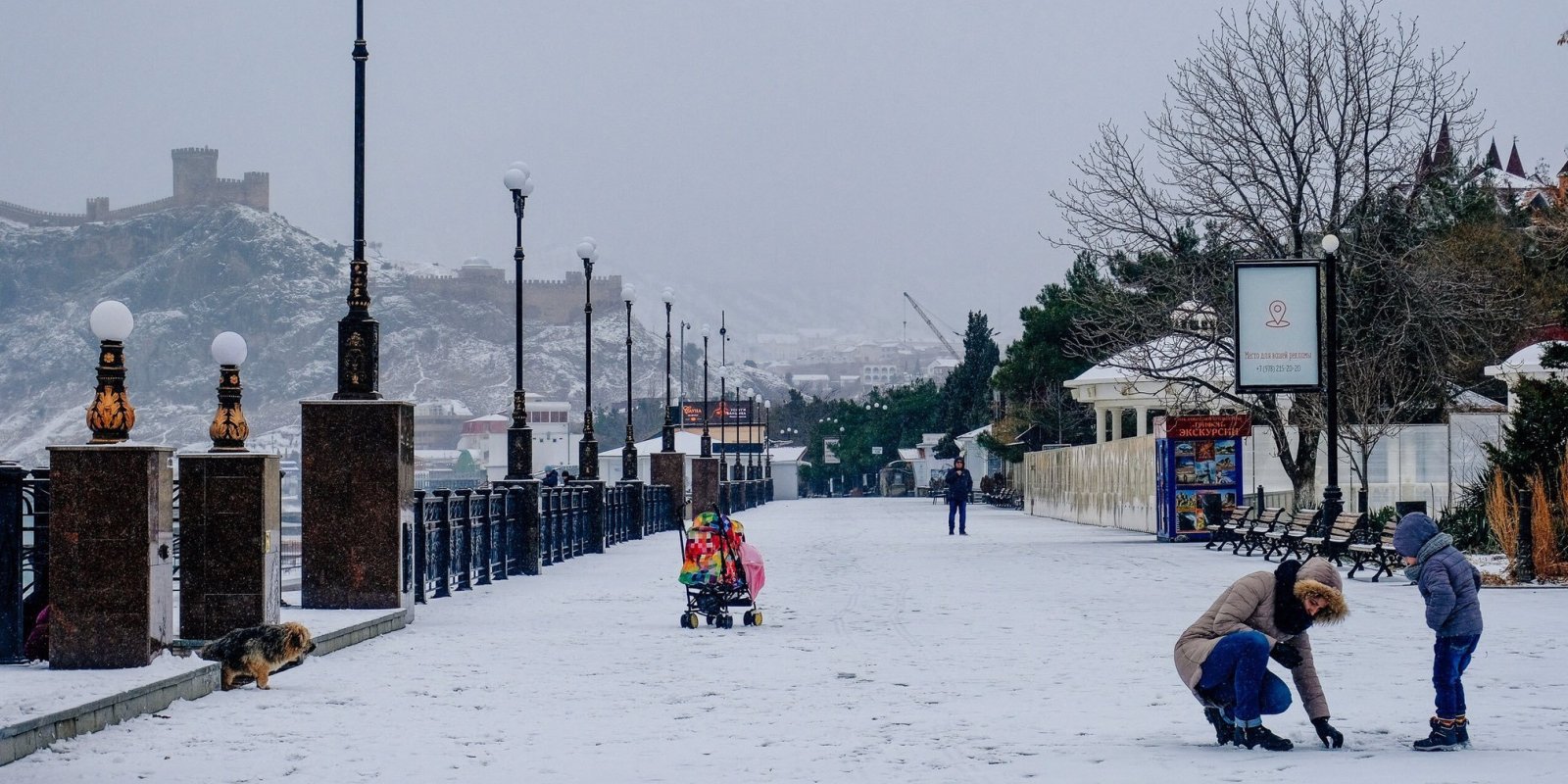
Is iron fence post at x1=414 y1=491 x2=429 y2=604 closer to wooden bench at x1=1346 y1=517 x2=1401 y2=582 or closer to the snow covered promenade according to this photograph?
the snow covered promenade

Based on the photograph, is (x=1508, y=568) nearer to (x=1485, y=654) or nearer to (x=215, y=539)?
(x=1485, y=654)

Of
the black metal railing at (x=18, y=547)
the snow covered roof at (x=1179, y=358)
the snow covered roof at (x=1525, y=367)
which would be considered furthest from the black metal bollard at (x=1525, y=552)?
the black metal railing at (x=18, y=547)

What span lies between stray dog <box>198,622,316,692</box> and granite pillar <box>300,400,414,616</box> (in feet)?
14.7

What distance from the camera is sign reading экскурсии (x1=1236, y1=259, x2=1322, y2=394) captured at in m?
28.4

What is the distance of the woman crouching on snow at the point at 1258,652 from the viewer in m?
8.47

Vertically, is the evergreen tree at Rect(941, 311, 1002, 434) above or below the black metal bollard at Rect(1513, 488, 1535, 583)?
above

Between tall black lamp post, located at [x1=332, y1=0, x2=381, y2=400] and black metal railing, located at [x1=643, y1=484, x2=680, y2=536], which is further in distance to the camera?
Answer: black metal railing, located at [x1=643, y1=484, x2=680, y2=536]

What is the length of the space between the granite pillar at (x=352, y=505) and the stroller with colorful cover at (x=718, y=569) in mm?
2577

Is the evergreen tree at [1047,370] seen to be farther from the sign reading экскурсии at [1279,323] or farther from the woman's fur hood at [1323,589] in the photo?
the woman's fur hood at [1323,589]

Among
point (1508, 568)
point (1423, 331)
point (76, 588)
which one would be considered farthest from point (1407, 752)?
point (1423, 331)

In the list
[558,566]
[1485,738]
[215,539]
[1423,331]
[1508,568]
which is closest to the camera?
[1485,738]

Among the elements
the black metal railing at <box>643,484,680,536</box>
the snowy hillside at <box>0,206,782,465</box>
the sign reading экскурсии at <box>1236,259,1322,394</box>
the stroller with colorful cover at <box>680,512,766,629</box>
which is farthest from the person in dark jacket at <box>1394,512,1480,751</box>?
the snowy hillside at <box>0,206,782,465</box>

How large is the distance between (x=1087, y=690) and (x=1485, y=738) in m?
2.70

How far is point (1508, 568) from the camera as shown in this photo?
2127 centimetres
